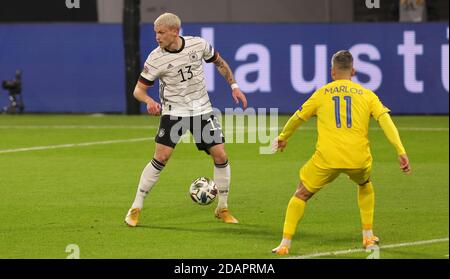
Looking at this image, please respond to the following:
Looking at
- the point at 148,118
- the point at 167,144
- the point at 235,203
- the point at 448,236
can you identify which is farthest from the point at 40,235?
the point at 148,118

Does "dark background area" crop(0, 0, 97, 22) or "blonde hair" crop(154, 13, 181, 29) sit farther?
"dark background area" crop(0, 0, 97, 22)

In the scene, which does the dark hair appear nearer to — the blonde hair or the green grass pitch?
the green grass pitch

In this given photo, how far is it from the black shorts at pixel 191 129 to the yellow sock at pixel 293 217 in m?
1.98

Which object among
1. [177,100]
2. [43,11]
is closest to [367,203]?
[177,100]

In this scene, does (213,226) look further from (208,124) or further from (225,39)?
(225,39)

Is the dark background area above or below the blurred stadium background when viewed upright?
above

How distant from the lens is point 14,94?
26.9 meters

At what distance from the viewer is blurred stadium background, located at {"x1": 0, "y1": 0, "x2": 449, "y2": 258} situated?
11445mm

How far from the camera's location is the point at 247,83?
25656 millimetres

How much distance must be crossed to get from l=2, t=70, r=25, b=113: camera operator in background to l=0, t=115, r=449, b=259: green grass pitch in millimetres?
4811

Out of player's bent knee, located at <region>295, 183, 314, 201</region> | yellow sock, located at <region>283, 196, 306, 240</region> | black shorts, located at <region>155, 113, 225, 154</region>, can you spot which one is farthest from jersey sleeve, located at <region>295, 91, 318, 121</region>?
black shorts, located at <region>155, 113, 225, 154</region>

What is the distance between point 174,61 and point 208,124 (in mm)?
773

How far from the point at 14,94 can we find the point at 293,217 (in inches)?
705

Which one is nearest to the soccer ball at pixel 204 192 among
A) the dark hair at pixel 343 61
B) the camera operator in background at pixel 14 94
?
the dark hair at pixel 343 61
